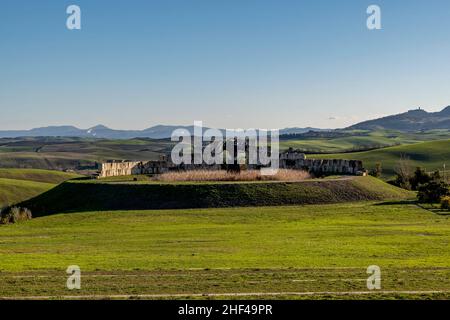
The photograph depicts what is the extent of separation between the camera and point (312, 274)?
68.8 feet

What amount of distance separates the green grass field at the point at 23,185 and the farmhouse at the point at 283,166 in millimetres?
32411

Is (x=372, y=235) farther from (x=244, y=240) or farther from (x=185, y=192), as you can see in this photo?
(x=185, y=192)

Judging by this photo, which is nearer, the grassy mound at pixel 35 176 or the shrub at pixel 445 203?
the shrub at pixel 445 203

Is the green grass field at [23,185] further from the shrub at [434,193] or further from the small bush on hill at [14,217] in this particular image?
the shrub at [434,193]

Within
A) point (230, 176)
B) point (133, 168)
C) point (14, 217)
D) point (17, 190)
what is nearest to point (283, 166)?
point (230, 176)

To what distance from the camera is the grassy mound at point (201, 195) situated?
50.7 metres

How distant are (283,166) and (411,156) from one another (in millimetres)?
93851

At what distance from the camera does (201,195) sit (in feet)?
169

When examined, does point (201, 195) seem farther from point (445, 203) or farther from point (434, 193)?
point (434, 193)

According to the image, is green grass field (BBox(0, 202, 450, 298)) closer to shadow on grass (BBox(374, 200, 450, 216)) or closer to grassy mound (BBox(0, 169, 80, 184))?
shadow on grass (BBox(374, 200, 450, 216))

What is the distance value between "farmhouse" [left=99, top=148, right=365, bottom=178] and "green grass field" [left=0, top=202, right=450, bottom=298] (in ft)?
66.9

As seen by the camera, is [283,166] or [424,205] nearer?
[424,205]

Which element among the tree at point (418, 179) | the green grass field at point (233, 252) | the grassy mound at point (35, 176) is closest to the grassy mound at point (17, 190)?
the grassy mound at point (35, 176)
